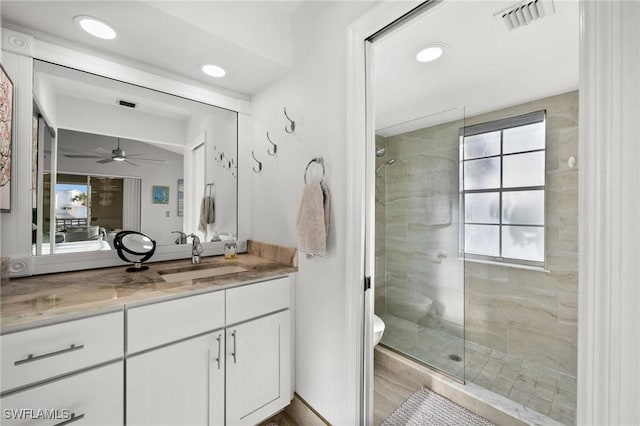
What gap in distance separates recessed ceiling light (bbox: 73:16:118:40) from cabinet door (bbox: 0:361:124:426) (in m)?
1.50

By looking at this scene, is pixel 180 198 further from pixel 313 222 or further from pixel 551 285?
pixel 551 285

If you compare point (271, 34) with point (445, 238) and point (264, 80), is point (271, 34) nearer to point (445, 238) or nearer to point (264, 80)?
point (264, 80)

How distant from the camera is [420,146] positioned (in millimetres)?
2457

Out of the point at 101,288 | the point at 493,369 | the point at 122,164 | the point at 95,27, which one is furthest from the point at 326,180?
the point at 493,369

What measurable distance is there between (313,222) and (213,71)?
120 centimetres

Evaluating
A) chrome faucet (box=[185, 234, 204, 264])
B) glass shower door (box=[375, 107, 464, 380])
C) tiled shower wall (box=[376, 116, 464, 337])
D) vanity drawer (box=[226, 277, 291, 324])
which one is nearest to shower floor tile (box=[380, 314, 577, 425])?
glass shower door (box=[375, 107, 464, 380])

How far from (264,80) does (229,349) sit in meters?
1.64

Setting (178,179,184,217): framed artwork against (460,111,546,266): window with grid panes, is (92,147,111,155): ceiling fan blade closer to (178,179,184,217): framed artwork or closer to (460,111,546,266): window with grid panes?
(178,179,184,217): framed artwork

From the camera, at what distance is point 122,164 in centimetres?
156

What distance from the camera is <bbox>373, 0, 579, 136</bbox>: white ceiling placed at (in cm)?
130

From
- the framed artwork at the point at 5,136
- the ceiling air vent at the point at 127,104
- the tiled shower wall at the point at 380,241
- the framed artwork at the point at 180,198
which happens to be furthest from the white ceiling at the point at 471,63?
the framed artwork at the point at 5,136

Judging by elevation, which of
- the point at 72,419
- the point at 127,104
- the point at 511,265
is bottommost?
the point at 72,419

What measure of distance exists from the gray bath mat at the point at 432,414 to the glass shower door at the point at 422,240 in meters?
0.31

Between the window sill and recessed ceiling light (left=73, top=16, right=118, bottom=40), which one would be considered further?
the window sill
